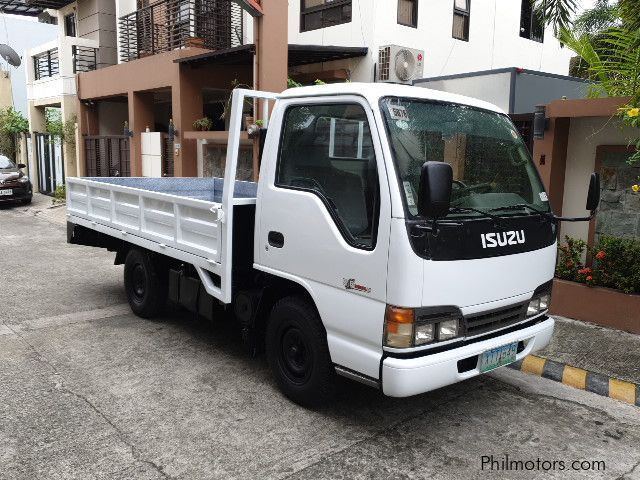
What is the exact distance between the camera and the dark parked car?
15922 mm

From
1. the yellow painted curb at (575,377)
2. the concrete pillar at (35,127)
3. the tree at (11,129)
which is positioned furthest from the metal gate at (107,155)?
the yellow painted curb at (575,377)

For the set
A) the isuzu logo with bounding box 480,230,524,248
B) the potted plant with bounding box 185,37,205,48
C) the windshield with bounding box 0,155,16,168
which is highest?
the potted plant with bounding box 185,37,205,48

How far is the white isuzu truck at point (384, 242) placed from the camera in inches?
133

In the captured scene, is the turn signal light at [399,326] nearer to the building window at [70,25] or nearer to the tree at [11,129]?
the building window at [70,25]

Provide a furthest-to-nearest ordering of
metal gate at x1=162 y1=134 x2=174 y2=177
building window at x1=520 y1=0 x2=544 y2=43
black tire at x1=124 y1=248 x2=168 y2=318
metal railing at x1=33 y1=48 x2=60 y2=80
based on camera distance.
→ metal railing at x1=33 y1=48 x2=60 y2=80 → metal gate at x1=162 y1=134 x2=174 y2=177 → building window at x1=520 y1=0 x2=544 y2=43 → black tire at x1=124 y1=248 x2=168 y2=318

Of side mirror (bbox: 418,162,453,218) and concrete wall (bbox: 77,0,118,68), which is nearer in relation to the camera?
side mirror (bbox: 418,162,453,218)

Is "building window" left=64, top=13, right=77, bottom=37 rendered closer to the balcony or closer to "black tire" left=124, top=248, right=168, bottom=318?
the balcony

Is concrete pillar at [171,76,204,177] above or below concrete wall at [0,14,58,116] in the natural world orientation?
below

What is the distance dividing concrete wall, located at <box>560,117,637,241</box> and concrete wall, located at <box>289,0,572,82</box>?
4.51 metres

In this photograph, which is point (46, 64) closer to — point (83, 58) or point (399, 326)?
point (83, 58)

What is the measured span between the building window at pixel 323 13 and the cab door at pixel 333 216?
287 inches

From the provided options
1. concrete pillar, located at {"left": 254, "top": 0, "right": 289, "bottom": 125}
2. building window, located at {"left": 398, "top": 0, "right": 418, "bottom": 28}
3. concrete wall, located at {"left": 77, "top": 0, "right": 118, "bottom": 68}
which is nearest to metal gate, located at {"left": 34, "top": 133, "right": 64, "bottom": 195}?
concrete wall, located at {"left": 77, "top": 0, "right": 118, "bottom": 68}

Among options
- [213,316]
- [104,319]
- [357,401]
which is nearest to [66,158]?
[104,319]

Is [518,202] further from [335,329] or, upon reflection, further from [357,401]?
[357,401]
